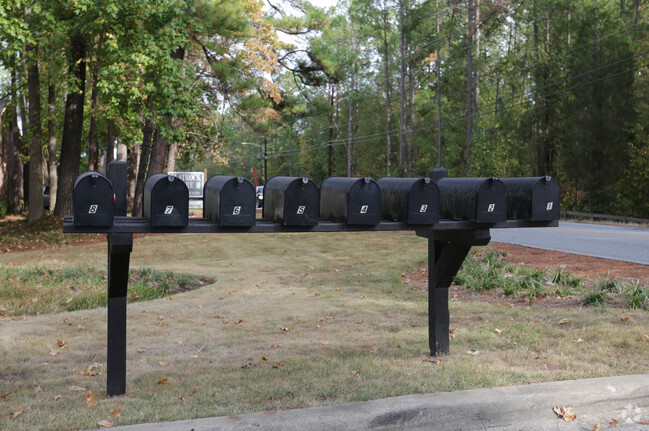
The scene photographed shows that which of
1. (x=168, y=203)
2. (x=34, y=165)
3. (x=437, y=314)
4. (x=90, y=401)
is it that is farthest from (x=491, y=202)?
(x=34, y=165)

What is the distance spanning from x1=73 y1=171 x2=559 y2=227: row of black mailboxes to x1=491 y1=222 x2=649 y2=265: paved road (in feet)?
23.6

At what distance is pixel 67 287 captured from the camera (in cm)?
876

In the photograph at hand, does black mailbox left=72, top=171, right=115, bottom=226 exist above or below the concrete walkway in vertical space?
above

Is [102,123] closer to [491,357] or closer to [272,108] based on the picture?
[272,108]

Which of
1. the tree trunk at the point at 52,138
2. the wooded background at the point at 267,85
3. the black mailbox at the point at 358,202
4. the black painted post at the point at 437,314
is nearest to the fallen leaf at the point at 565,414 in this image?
the black painted post at the point at 437,314

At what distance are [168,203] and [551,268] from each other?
802 centimetres

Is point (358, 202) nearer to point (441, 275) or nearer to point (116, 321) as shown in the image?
point (441, 275)

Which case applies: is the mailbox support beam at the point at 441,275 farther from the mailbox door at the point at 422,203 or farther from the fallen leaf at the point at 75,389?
the fallen leaf at the point at 75,389

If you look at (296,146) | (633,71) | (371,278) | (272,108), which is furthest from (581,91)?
(296,146)

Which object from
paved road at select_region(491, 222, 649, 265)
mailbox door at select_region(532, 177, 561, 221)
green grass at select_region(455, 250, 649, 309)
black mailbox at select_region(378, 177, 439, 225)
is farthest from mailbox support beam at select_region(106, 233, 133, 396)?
paved road at select_region(491, 222, 649, 265)

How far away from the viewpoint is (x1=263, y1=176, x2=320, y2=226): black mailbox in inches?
175

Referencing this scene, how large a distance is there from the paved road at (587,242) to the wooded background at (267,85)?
10.2 metres

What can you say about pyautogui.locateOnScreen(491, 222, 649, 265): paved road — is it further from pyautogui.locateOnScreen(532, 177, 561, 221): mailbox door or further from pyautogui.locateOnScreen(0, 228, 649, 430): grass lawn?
pyautogui.locateOnScreen(532, 177, 561, 221): mailbox door

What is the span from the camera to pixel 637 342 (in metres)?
5.66
